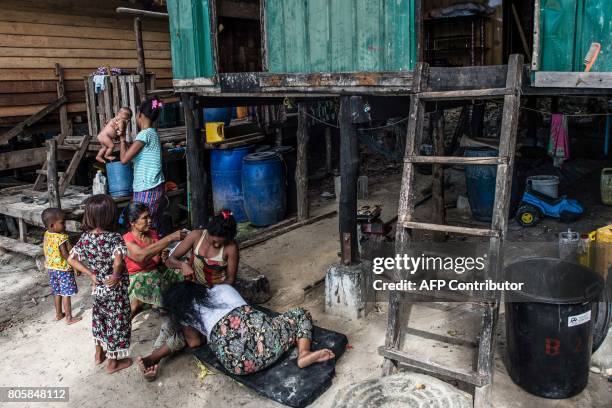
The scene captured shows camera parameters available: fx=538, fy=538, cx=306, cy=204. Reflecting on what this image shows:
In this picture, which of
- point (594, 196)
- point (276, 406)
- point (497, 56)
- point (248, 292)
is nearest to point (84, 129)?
point (248, 292)

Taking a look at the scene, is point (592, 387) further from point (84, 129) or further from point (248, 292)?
point (84, 129)

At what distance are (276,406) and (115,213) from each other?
2179 millimetres

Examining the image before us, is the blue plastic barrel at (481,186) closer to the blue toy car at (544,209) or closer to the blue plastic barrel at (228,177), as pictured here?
the blue toy car at (544,209)

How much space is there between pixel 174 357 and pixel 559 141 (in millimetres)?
8797

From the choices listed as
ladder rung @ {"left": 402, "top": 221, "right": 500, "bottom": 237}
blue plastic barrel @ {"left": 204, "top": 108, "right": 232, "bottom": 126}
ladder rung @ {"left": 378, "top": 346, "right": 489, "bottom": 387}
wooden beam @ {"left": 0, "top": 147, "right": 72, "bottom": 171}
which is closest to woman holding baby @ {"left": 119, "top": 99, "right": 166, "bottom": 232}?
ladder rung @ {"left": 402, "top": 221, "right": 500, "bottom": 237}

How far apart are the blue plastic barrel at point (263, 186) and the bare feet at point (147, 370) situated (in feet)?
15.8

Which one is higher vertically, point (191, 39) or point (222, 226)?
point (191, 39)

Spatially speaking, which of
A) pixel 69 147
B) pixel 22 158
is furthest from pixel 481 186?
pixel 22 158

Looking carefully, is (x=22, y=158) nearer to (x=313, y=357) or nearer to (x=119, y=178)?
(x=119, y=178)

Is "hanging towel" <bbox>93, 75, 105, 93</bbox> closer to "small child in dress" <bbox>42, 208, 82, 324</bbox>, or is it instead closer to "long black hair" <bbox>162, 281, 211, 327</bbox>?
"small child in dress" <bbox>42, 208, 82, 324</bbox>

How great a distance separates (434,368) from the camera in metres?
4.21

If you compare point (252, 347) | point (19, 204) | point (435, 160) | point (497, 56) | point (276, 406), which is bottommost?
point (276, 406)

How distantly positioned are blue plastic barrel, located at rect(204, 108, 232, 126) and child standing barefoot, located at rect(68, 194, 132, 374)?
19.4ft

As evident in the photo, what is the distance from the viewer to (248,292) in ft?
20.3
